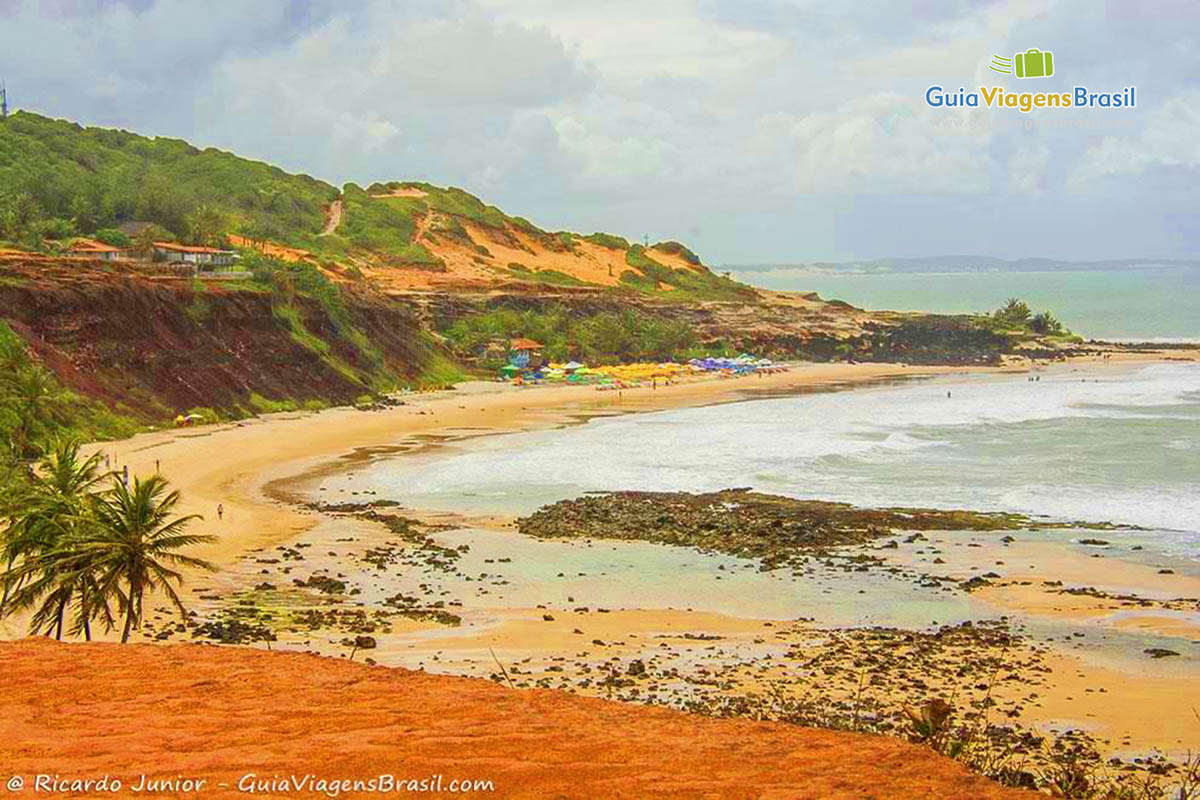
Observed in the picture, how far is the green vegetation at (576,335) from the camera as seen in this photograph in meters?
90.1

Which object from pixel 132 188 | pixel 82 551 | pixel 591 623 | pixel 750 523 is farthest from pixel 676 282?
pixel 82 551

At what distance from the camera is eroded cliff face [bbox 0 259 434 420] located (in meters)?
51.4

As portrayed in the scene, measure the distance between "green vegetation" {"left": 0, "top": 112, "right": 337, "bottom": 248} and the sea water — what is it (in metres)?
37.7

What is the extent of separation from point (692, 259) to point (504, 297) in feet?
194

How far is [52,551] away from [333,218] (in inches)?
4542

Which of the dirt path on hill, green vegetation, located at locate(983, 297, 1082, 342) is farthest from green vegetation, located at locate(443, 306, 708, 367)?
green vegetation, located at locate(983, 297, 1082, 342)

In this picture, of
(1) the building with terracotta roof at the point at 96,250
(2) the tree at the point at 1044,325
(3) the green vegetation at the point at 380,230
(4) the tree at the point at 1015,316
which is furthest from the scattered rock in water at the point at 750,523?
(4) the tree at the point at 1015,316

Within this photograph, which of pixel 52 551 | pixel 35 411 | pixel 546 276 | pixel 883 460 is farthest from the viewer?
pixel 546 276

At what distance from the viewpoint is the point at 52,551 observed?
691 inches

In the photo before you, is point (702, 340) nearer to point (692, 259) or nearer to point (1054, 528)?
point (692, 259)

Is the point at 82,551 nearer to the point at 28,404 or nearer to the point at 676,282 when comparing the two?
the point at 28,404

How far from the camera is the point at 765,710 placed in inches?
656

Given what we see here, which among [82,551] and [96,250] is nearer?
[82,551]

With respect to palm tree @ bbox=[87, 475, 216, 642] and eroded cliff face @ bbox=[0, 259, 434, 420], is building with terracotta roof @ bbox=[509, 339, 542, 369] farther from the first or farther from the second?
palm tree @ bbox=[87, 475, 216, 642]
